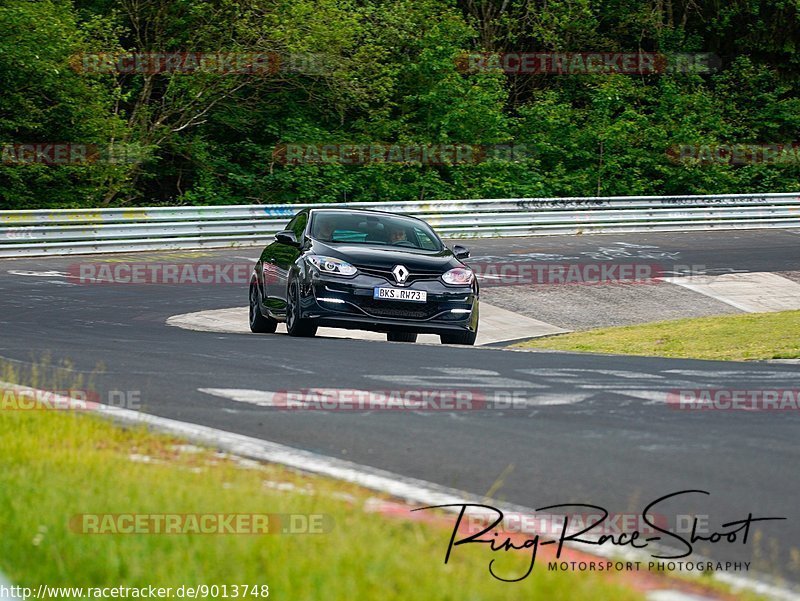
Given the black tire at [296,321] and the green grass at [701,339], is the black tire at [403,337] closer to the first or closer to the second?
the green grass at [701,339]

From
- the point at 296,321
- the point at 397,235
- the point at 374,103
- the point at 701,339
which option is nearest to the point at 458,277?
the point at 397,235

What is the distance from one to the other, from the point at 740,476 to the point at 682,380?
3913 millimetres

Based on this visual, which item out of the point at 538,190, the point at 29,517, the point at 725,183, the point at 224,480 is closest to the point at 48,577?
the point at 29,517

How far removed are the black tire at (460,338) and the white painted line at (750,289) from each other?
9.96 m

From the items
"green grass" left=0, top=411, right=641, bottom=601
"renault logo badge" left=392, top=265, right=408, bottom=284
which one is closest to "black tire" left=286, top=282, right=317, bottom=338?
"renault logo badge" left=392, top=265, right=408, bottom=284

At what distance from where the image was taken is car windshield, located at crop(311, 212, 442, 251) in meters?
14.9

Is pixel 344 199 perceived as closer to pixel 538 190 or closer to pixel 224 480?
pixel 538 190

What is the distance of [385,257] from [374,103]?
22618 mm

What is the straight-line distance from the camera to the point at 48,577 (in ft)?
14.4

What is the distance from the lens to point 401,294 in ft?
45.5

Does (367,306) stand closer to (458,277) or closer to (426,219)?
(458,277)

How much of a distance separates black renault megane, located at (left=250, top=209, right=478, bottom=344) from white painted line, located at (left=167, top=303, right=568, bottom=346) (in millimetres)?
2885

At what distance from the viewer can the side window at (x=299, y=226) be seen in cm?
1520

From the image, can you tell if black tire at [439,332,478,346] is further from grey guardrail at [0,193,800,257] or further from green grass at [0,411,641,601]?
grey guardrail at [0,193,800,257]
